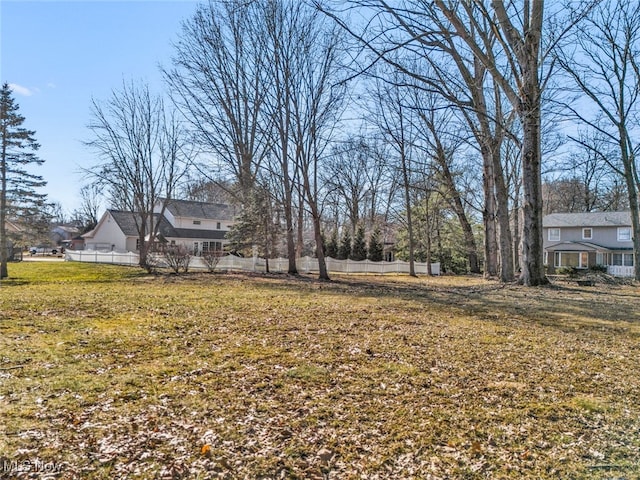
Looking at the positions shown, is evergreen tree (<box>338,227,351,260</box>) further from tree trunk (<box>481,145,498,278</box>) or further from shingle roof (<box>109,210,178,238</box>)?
shingle roof (<box>109,210,178,238</box>)

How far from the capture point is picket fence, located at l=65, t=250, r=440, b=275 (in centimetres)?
2044

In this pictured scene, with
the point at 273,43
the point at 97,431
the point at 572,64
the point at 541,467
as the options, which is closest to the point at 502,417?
the point at 541,467

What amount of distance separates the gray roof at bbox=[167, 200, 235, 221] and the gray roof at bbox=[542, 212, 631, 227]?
2951 centimetres

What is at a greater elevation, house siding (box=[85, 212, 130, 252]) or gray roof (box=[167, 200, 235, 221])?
gray roof (box=[167, 200, 235, 221])

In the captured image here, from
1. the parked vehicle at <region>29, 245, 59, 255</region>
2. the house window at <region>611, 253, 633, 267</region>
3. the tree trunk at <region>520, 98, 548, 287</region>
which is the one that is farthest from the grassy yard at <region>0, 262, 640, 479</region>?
the parked vehicle at <region>29, 245, 59, 255</region>

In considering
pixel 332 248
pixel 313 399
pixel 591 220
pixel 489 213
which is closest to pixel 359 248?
pixel 332 248

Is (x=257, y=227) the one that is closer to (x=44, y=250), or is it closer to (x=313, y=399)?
(x=313, y=399)

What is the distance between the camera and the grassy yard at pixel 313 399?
89.1 inches

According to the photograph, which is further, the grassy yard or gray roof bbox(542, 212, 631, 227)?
gray roof bbox(542, 212, 631, 227)

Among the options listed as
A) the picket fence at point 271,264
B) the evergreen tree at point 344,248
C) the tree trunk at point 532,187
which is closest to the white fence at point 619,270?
the picket fence at point 271,264

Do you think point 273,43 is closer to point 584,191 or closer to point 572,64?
point 572,64

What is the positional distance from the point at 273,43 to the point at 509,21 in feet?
30.9

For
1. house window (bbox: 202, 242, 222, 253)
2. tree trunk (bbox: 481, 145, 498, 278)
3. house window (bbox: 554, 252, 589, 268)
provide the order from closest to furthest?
tree trunk (bbox: 481, 145, 498, 278), house window (bbox: 554, 252, 589, 268), house window (bbox: 202, 242, 222, 253)

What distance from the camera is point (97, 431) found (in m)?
2.49
